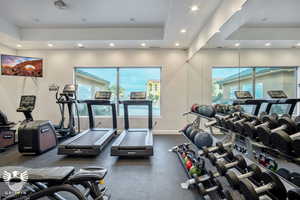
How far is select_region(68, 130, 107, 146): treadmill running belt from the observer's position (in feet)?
14.5

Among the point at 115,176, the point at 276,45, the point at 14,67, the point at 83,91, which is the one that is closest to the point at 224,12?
the point at 276,45

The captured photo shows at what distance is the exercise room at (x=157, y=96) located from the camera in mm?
1953

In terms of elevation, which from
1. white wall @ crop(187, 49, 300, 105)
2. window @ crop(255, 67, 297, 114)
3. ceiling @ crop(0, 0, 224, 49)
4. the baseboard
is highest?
ceiling @ crop(0, 0, 224, 49)

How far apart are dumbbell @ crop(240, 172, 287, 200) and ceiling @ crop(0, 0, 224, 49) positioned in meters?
3.05

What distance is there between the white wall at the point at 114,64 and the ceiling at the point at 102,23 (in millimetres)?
361

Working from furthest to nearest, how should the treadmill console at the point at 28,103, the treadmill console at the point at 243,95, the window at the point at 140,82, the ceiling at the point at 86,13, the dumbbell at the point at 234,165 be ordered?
1. the window at the point at 140,82
2. the treadmill console at the point at 28,103
3. the ceiling at the point at 86,13
4. the treadmill console at the point at 243,95
5. the dumbbell at the point at 234,165

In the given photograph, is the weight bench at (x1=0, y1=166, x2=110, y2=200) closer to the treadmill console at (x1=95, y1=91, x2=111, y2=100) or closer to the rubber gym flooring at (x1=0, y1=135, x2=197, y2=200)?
the rubber gym flooring at (x1=0, y1=135, x2=197, y2=200)

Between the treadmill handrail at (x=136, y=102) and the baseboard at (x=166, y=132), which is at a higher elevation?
the treadmill handrail at (x=136, y=102)

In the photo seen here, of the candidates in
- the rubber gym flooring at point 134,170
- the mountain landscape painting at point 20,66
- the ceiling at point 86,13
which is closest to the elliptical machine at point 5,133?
the rubber gym flooring at point 134,170

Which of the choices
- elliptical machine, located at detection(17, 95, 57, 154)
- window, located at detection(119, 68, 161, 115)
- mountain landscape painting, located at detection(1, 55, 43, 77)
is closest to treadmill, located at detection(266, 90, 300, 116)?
window, located at detection(119, 68, 161, 115)

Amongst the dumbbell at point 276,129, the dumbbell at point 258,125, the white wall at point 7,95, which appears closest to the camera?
the dumbbell at point 276,129

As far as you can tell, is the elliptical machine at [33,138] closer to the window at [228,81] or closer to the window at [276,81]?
the window at [228,81]

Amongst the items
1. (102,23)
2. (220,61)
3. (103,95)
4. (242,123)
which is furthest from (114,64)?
(242,123)

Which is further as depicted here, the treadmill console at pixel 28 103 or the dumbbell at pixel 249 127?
the treadmill console at pixel 28 103
